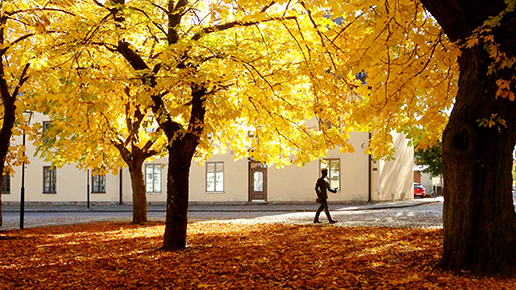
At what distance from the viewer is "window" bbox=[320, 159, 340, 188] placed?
3072cm

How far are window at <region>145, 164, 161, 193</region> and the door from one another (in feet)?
23.2

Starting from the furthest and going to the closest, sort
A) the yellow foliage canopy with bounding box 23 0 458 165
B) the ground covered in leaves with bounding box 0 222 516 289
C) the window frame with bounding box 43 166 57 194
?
the window frame with bounding box 43 166 57 194
the yellow foliage canopy with bounding box 23 0 458 165
the ground covered in leaves with bounding box 0 222 516 289

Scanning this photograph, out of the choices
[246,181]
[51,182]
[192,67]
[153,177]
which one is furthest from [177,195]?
[51,182]

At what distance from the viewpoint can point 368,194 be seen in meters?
29.9

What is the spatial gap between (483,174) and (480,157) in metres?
0.22

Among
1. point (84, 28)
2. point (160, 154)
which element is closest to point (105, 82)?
point (84, 28)

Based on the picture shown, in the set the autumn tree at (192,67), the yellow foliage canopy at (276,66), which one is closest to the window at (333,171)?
the yellow foliage canopy at (276,66)

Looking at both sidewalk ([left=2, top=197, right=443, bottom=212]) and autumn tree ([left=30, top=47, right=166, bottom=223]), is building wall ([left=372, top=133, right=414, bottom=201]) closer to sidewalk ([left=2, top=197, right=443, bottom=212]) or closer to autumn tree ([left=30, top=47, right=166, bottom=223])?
sidewalk ([left=2, top=197, right=443, bottom=212])

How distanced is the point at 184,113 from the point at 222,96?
0.90 m

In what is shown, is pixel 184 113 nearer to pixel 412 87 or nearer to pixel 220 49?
pixel 220 49

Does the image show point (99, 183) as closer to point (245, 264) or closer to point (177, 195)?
point (177, 195)

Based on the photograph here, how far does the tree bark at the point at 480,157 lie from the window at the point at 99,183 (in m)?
32.7

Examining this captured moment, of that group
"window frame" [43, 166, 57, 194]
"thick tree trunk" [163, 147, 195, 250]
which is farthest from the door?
"thick tree trunk" [163, 147, 195, 250]

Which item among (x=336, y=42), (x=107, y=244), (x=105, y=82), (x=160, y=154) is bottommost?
(x=107, y=244)
